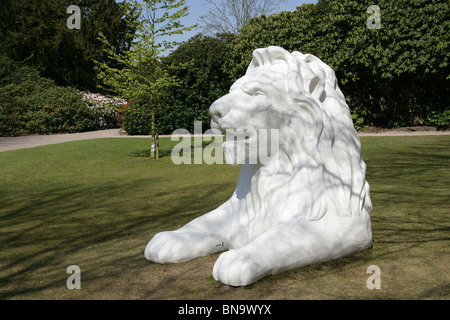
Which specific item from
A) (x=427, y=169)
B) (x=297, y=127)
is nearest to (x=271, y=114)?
(x=297, y=127)

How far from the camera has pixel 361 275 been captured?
3.21 metres

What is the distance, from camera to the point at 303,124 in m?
3.27

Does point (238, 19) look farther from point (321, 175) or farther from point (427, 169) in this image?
point (321, 175)

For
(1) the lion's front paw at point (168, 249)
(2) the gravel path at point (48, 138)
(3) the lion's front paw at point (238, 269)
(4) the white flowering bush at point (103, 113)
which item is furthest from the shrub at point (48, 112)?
(3) the lion's front paw at point (238, 269)

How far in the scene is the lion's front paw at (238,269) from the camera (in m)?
2.86

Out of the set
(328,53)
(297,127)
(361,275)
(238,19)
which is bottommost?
(361,275)

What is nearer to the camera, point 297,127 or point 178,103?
point 297,127

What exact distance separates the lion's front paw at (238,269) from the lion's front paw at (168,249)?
0.64 m

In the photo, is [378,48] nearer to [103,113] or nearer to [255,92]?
[255,92]

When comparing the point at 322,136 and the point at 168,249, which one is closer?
the point at 322,136

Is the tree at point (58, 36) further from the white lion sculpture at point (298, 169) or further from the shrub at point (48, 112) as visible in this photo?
the white lion sculpture at point (298, 169)

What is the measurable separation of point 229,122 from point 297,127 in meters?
0.49

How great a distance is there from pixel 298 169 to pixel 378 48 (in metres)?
14.4

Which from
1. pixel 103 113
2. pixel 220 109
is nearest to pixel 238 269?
pixel 220 109
